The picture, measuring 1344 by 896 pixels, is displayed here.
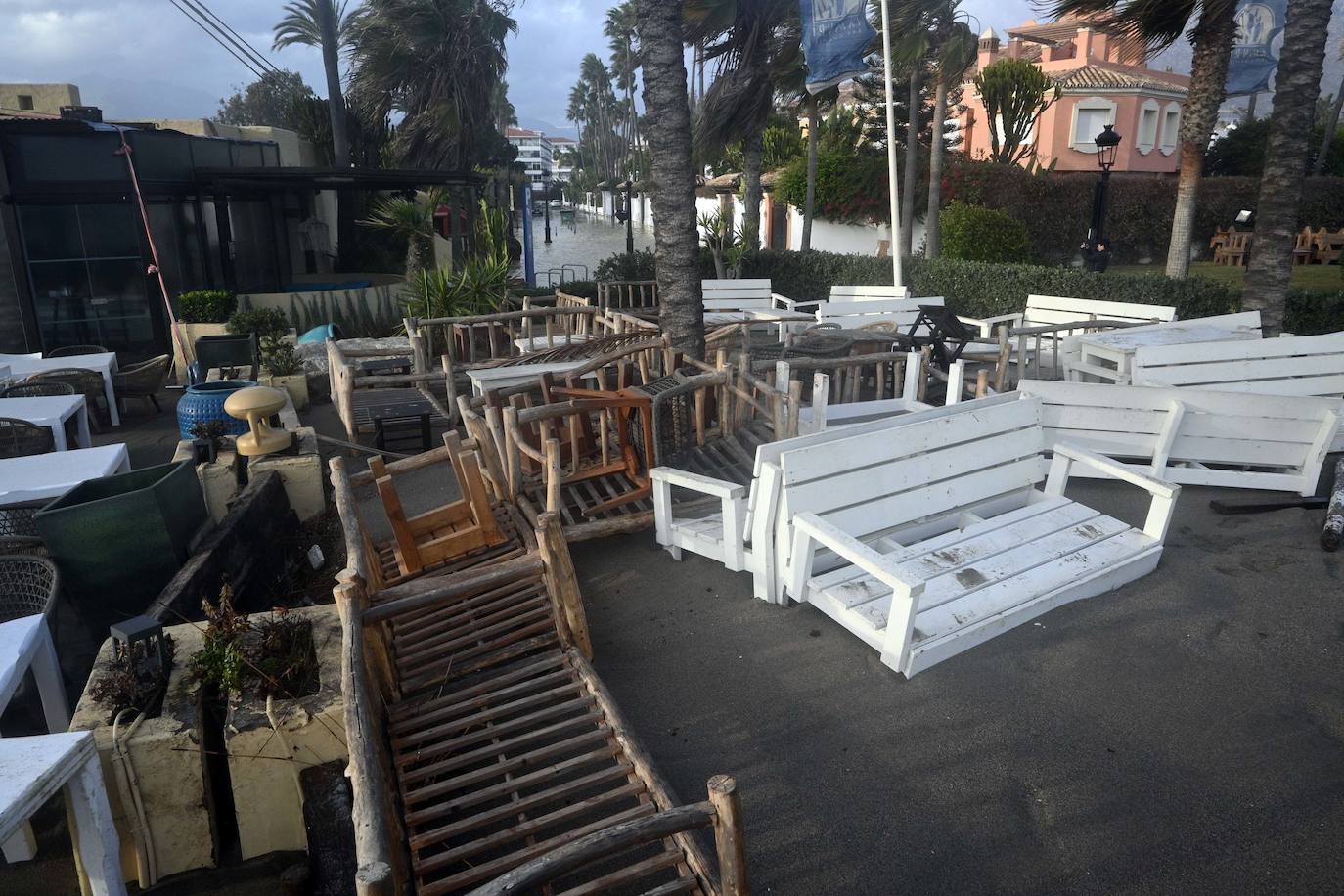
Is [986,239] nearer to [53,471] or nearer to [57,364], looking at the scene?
[57,364]

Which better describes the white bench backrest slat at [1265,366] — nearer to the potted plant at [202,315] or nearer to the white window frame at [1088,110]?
the potted plant at [202,315]

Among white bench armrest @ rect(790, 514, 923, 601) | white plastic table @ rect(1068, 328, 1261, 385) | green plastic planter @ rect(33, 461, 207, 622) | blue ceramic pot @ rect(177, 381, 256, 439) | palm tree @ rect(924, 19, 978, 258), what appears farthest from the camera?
palm tree @ rect(924, 19, 978, 258)

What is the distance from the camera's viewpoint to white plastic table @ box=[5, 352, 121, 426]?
9.43 metres

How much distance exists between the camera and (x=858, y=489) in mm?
4246

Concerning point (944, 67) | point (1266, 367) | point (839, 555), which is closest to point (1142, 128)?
point (944, 67)

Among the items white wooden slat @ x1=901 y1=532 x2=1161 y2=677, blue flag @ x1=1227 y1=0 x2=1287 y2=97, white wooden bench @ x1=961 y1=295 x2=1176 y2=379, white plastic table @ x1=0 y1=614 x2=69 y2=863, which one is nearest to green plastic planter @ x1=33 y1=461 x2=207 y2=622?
white plastic table @ x1=0 y1=614 x2=69 y2=863

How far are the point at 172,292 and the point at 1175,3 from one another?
14.6 m

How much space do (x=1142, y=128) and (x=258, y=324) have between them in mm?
36754

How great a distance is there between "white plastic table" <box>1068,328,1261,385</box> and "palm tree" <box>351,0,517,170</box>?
18786 mm

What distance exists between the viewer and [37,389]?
838cm

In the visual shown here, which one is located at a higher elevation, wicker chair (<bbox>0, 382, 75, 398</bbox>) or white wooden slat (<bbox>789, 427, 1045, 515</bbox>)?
white wooden slat (<bbox>789, 427, 1045, 515</bbox>)

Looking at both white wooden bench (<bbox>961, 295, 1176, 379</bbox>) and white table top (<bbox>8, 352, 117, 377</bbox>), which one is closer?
white wooden bench (<bbox>961, 295, 1176, 379</bbox>)

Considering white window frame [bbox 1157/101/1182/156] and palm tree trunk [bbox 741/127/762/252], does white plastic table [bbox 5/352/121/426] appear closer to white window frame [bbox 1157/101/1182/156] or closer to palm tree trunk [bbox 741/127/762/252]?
palm tree trunk [bbox 741/127/762/252]

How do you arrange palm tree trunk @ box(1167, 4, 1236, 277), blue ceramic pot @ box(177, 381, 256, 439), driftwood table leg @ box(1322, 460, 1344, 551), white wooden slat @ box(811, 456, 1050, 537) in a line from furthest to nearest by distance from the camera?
palm tree trunk @ box(1167, 4, 1236, 277), blue ceramic pot @ box(177, 381, 256, 439), driftwood table leg @ box(1322, 460, 1344, 551), white wooden slat @ box(811, 456, 1050, 537)
